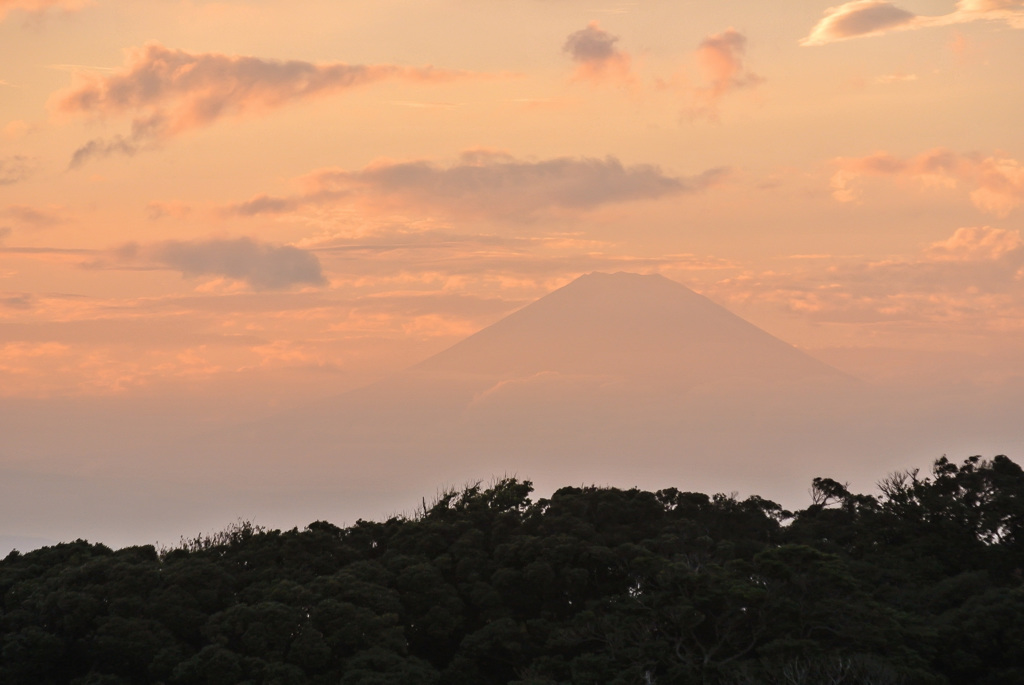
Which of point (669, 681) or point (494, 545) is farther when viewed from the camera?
point (494, 545)

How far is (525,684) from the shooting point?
32406 mm

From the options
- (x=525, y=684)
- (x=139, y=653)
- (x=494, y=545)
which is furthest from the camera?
(x=494, y=545)

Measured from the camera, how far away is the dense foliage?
111 ft

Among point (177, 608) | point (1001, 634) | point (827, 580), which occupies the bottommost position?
point (1001, 634)

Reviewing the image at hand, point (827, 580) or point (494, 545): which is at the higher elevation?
point (494, 545)

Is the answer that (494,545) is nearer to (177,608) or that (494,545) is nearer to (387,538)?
(387,538)

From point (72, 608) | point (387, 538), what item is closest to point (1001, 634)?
point (387, 538)

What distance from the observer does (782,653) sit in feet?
108

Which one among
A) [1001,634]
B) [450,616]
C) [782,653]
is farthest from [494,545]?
[1001,634]

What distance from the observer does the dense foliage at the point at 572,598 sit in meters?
33.7

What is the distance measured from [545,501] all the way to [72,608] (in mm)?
→ 18262

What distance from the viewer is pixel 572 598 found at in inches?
1532

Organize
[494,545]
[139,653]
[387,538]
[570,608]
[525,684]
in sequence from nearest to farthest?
1. [525,684]
2. [139,653]
3. [570,608]
4. [494,545]
5. [387,538]

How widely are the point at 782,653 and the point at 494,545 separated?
12666 mm
